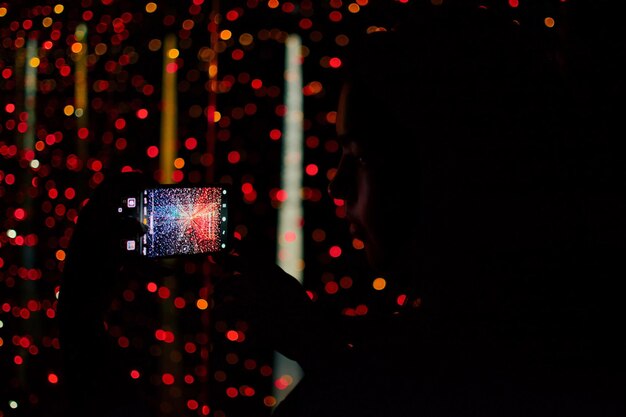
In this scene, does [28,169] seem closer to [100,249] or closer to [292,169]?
[292,169]

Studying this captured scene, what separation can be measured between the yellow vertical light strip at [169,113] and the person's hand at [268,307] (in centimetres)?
166

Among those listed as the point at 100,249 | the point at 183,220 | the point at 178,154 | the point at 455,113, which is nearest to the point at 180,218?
the point at 183,220

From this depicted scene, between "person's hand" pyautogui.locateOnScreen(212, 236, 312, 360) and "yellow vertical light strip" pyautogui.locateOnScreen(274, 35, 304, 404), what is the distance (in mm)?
1307

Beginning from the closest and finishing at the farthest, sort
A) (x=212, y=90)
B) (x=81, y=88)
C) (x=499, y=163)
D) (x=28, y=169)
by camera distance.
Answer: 1. (x=499, y=163)
2. (x=212, y=90)
3. (x=81, y=88)
4. (x=28, y=169)

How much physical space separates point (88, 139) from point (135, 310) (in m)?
0.81

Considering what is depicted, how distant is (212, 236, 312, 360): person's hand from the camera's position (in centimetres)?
65

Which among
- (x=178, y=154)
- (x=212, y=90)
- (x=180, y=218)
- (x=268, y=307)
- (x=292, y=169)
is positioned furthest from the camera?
(x=178, y=154)

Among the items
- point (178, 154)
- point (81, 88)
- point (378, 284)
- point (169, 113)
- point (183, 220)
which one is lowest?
point (378, 284)

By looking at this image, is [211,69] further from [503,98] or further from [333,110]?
[503,98]

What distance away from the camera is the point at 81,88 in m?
2.54

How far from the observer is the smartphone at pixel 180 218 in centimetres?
97

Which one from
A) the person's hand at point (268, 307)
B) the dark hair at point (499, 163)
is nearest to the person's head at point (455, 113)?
the dark hair at point (499, 163)

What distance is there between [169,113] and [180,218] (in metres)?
1.33

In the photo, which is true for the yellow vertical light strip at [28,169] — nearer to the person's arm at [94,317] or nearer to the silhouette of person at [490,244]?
the person's arm at [94,317]
